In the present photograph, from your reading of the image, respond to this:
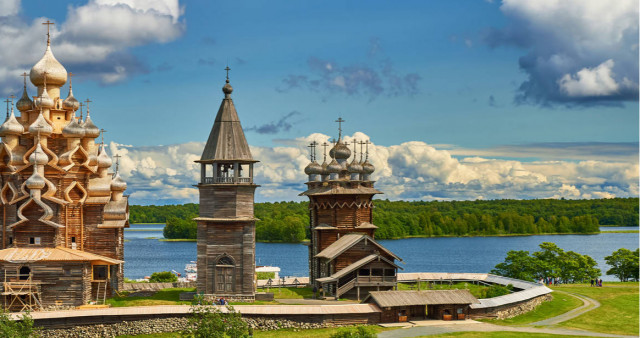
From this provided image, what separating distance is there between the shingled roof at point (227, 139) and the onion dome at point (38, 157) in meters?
8.24

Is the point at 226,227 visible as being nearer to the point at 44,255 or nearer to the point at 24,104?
the point at 44,255

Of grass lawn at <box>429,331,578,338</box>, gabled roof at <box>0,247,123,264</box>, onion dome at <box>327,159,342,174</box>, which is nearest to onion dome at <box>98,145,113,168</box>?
gabled roof at <box>0,247,123,264</box>

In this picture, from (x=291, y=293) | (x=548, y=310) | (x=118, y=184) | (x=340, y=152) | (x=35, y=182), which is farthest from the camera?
(x=340, y=152)

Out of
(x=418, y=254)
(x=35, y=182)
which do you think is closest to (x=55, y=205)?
(x=35, y=182)

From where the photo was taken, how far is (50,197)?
39844mm

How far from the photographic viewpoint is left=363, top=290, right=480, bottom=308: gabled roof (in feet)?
123

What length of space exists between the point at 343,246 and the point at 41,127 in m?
18.2

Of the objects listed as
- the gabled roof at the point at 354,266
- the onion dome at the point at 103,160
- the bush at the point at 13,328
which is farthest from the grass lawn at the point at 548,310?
the onion dome at the point at 103,160

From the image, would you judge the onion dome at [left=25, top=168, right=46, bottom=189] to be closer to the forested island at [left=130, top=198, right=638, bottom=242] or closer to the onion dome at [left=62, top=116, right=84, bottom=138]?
the onion dome at [left=62, top=116, right=84, bottom=138]

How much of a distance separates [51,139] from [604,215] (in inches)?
6737

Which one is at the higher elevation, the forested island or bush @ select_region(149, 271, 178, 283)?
the forested island

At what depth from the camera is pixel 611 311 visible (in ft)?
135

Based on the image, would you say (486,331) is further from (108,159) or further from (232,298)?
(108,159)

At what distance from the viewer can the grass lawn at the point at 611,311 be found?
37469 mm
